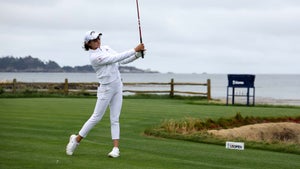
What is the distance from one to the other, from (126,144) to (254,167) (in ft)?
10.3

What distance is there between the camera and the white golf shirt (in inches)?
344

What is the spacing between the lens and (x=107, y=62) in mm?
8797

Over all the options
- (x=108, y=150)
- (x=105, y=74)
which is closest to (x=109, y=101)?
(x=105, y=74)

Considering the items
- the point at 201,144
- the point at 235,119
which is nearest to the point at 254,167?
the point at 201,144

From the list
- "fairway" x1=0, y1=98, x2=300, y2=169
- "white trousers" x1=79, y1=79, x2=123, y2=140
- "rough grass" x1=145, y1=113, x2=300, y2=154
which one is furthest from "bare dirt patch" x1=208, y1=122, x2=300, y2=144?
"white trousers" x1=79, y1=79, x2=123, y2=140

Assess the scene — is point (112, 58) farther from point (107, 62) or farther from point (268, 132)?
point (268, 132)

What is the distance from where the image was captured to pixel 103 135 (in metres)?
12.6

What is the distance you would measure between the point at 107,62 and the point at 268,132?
23.6 feet

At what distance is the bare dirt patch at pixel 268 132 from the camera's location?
1387 cm

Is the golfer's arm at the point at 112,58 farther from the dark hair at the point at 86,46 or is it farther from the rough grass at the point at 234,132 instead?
the rough grass at the point at 234,132

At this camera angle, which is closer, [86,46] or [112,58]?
[112,58]

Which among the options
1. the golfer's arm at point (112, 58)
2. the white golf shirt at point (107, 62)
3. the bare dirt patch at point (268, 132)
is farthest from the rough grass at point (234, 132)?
the golfer's arm at point (112, 58)

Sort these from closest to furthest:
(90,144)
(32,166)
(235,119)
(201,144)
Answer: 1. (32,166)
2. (90,144)
3. (201,144)
4. (235,119)

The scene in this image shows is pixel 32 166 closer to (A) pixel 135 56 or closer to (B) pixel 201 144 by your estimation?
(A) pixel 135 56
